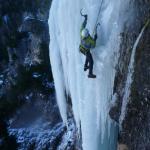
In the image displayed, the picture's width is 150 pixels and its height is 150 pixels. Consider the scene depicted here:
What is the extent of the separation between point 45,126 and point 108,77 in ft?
34.8

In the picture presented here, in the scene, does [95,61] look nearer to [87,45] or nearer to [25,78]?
[87,45]

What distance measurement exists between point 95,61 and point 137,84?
118 centimetres

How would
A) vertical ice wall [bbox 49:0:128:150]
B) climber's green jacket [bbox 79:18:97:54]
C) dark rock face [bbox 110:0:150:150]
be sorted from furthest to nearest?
vertical ice wall [bbox 49:0:128:150] < climber's green jacket [bbox 79:18:97:54] < dark rock face [bbox 110:0:150:150]

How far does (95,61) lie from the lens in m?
7.62

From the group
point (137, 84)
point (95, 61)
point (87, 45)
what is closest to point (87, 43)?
point (87, 45)

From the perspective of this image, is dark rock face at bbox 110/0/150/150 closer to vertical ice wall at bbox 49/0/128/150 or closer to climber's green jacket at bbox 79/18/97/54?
vertical ice wall at bbox 49/0/128/150

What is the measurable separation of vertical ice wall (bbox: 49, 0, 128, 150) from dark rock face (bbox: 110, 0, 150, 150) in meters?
0.21

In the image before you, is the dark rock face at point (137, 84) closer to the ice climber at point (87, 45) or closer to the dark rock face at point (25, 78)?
the ice climber at point (87, 45)

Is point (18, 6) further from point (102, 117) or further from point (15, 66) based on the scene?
point (102, 117)

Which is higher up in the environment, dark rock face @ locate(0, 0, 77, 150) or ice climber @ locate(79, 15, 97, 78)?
ice climber @ locate(79, 15, 97, 78)

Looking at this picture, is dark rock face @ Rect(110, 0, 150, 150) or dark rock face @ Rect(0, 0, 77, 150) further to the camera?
dark rock face @ Rect(0, 0, 77, 150)

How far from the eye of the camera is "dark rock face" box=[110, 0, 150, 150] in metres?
6.62

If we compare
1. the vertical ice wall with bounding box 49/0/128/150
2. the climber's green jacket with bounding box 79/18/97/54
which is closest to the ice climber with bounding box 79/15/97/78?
the climber's green jacket with bounding box 79/18/97/54

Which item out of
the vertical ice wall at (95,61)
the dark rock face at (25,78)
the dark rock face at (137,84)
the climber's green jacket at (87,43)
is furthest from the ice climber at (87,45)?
the dark rock face at (25,78)
